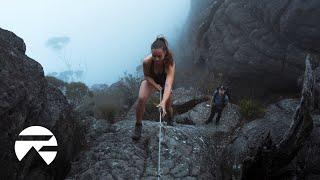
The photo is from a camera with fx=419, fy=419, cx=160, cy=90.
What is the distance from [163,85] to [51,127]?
2.69 metres

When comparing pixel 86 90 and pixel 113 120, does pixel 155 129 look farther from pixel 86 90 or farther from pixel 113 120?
pixel 86 90

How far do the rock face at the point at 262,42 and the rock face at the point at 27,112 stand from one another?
30.6ft

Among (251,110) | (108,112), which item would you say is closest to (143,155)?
(108,112)

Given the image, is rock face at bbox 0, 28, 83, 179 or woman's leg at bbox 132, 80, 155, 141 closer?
rock face at bbox 0, 28, 83, 179

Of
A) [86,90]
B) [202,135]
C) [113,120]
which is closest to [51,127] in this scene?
[202,135]

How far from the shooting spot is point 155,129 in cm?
1102

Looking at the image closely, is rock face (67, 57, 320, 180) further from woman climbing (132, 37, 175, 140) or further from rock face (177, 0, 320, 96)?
rock face (177, 0, 320, 96)

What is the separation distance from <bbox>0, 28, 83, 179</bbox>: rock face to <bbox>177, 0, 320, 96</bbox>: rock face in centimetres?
933

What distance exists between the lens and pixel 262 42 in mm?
16891

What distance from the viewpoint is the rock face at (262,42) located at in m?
15.3

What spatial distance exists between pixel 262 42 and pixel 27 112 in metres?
11.3

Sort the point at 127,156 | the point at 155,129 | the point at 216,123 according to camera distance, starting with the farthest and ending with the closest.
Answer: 1. the point at 216,123
2. the point at 155,129
3. the point at 127,156

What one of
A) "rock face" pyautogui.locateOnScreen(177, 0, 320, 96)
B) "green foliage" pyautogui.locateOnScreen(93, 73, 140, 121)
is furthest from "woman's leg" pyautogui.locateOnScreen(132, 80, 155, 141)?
"rock face" pyautogui.locateOnScreen(177, 0, 320, 96)

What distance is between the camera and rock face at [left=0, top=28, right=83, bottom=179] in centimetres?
738
